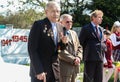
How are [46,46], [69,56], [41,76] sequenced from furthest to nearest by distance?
[69,56] < [46,46] < [41,76]

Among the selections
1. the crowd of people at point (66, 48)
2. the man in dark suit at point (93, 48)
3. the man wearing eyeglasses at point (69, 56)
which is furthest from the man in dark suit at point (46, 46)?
the man in dark suit at point (93, 48)

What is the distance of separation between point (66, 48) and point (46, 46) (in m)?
1.85

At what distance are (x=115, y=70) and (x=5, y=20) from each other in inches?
1600

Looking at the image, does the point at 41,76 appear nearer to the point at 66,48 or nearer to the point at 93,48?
the point at 66,48

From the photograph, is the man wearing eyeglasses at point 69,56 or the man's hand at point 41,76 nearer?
the man's hand at point 41,76

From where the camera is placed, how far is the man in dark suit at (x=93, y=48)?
7.86 metres

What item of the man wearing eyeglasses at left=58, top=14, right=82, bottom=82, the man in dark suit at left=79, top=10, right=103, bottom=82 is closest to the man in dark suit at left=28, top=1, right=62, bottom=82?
the man wearing eyeglasses at left=58, top=14, right=82, bottom=82

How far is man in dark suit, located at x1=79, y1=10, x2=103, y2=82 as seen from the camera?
25.8 feet

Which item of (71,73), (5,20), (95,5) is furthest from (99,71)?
(5,20)

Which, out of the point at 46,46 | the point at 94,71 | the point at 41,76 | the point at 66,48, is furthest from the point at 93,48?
the point at 41,76

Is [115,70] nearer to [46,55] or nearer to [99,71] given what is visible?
[99,71]

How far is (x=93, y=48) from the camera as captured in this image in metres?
7.89

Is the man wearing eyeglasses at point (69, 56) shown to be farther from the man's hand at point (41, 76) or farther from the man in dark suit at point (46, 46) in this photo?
the man's hand at point (41, 76)

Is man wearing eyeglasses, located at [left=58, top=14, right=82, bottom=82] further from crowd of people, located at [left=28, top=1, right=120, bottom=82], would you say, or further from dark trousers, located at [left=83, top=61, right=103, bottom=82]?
dark trousers, located at [left=83, top=61, right=103, bottom=82]
